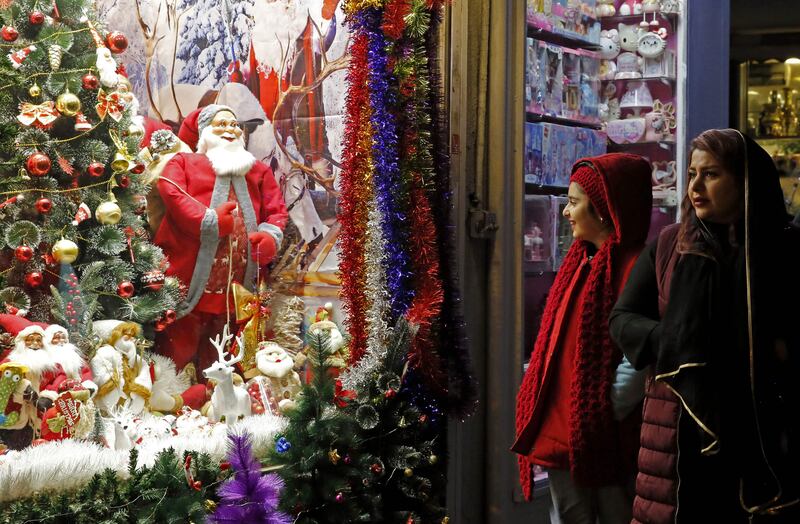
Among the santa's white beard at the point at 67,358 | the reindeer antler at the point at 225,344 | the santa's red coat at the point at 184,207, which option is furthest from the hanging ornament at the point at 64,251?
the reindeer antler at the point at 225,344

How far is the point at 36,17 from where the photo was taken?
3.63 metres

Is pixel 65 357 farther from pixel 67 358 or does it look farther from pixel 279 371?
pixel 279 371

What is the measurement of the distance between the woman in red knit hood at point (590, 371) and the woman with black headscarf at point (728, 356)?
342 mm

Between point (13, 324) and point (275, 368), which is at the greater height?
point (13, 324)

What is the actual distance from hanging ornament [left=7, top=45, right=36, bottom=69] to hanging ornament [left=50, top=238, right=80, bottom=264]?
0.61 m

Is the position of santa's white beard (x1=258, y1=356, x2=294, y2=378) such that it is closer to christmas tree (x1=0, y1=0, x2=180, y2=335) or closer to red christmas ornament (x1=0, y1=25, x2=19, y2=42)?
christmas tree (x1=0, y1=0, x2=180, y2=335)

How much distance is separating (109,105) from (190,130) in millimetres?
512

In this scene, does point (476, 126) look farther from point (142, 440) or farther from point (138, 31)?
point (142, 440)

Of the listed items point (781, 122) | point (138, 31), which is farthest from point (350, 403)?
point (781, 122)

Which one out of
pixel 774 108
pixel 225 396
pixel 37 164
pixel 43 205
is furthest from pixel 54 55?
pixel 774 108

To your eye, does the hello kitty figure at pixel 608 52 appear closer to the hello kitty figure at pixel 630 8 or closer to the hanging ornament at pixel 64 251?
the hello kitty figure at pixel 630 8

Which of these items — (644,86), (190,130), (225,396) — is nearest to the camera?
(225,396)

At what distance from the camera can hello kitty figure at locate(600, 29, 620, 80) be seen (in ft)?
18.4

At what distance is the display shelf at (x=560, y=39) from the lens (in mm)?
4886
